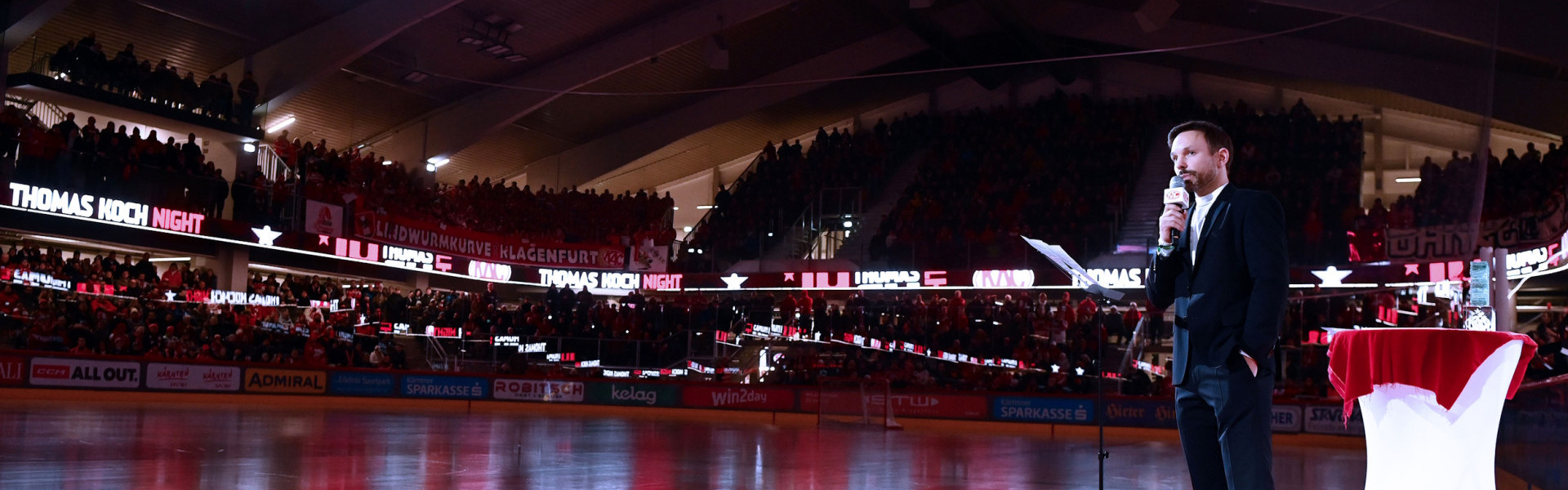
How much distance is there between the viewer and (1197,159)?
4.32m

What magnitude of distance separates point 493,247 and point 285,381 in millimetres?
8531

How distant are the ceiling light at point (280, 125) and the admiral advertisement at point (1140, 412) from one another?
22.7 metres

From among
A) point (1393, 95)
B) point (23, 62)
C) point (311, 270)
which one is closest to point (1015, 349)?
point (1393, 95)

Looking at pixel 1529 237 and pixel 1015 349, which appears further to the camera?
pixel 1015 349

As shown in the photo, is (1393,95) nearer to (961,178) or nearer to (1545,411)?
(961,178)

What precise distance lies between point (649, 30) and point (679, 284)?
23.6ft

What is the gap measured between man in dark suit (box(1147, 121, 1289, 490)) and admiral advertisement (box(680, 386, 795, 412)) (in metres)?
22.2

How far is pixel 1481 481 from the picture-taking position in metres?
4.96

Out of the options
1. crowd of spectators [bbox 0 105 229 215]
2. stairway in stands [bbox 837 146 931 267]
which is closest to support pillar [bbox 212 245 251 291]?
crowd of spectators [bbox 0 105 229 215]

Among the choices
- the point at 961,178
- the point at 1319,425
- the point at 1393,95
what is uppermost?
the point at 1393,95

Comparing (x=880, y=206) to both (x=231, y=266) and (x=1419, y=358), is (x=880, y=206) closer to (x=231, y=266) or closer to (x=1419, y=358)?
(x=231, y=266)

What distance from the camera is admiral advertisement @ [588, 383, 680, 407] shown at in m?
27.1

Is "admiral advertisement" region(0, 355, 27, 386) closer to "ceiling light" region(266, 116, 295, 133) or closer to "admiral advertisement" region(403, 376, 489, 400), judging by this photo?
"admiral advertisement" region(403, 376, 489, 400)

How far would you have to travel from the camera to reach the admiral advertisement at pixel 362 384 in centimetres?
2636
